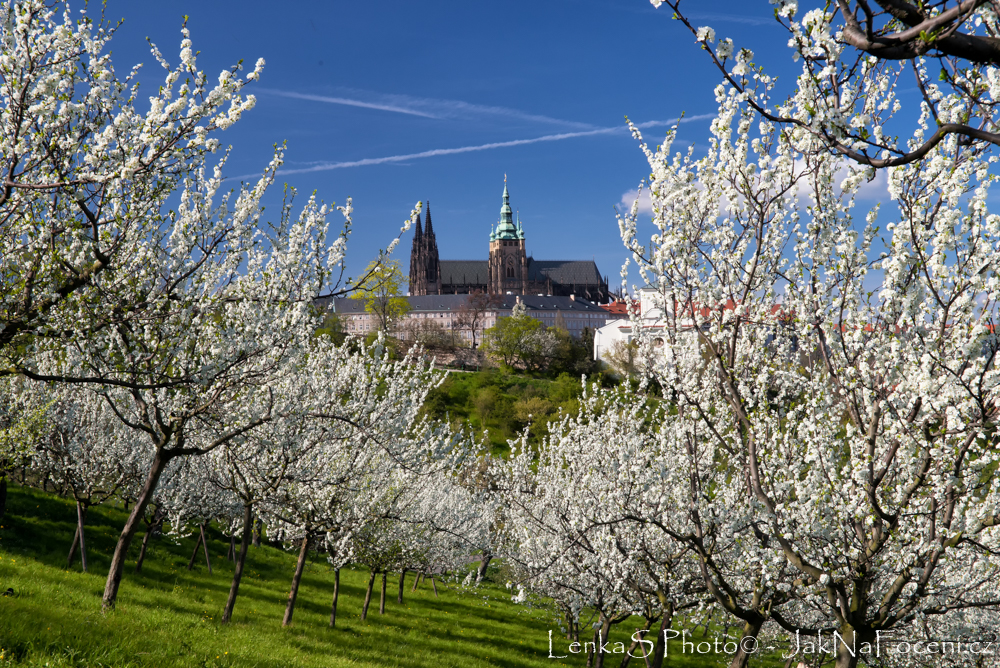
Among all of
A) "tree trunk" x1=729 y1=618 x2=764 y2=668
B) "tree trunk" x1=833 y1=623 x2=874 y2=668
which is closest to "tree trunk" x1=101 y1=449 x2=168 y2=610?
"tree trunk" x1=729 y1=618 x2=764 y2=668

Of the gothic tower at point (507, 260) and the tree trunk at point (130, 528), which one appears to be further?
the gothic tower at point (507, 260)

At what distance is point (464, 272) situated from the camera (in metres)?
165

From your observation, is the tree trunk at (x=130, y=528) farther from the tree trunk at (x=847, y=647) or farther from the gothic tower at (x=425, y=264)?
the gothic tower at (x=425, y=264)

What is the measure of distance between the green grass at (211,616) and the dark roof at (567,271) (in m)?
138

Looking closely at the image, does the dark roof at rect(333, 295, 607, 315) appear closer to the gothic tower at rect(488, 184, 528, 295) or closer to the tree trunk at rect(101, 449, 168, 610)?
the gothic tower at rect(488, 184, 528, 295)

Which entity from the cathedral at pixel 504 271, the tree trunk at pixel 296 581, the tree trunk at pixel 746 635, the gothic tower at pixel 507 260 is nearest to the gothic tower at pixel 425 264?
the cathedral at pixel 504 271

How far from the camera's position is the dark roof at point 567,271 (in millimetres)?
163250

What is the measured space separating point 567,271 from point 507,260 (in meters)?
16.9

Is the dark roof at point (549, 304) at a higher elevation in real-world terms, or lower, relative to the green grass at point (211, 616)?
higher

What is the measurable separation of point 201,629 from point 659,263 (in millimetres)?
11115

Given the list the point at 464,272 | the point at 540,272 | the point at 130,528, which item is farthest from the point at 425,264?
the point at 130,528

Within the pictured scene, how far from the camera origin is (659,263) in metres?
6.55

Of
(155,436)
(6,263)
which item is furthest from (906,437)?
(155,436)

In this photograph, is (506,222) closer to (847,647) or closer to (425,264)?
(425,264)
